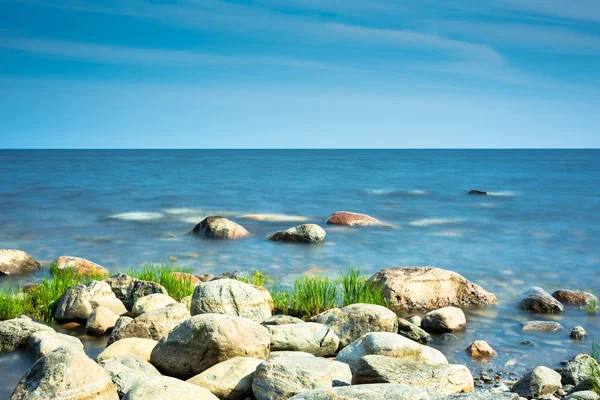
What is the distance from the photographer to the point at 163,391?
554 centimetres

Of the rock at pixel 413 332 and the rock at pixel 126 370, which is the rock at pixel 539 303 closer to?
the rock at pixel 413 332

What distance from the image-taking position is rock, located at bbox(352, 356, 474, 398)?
6.23m

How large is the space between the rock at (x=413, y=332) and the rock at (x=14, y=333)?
5212 mm

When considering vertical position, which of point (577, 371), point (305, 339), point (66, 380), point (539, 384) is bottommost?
point (577, 371)

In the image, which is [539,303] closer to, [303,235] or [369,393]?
[369,393]

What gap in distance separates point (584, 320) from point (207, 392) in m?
8.12

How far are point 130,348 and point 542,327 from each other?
6.81 metres

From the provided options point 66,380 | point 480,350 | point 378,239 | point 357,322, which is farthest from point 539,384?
Answer: point 378,239

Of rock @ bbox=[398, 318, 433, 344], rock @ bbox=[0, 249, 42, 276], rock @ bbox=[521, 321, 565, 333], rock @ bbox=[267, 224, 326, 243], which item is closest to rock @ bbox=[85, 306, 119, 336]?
rock @ bbox=[398, 318, 433, 344]

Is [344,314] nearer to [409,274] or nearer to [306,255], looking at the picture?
[409,274]

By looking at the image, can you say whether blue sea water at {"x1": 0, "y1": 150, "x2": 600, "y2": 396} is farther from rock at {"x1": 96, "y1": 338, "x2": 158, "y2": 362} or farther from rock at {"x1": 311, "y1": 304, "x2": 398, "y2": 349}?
rock at {"x1": 96, "y1": 338, "x2": 158, "y2": 362}

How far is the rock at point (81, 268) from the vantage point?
13461mm

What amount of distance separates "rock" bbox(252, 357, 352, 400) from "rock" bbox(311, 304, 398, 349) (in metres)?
2.26

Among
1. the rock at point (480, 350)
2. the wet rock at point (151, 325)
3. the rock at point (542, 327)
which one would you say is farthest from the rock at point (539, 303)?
the wet rock at point (151, 325)
